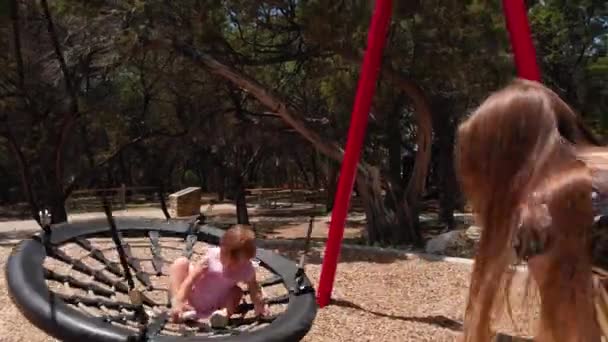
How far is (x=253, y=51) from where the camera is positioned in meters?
12.7

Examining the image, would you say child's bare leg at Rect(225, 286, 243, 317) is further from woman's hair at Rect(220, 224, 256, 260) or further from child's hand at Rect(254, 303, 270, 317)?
woman's hair at Rect(220, 224, 256, 260)

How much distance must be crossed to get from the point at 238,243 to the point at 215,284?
34 cm

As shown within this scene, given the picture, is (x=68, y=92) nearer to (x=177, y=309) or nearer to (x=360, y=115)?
(x=360, y=115)

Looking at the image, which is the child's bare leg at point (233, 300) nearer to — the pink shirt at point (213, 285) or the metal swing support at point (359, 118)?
the pink shirt at point (213, 285)

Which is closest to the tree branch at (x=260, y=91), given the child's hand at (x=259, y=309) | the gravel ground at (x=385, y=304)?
the gravel ground at (x=385, y=304)

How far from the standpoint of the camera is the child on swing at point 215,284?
4.13 m

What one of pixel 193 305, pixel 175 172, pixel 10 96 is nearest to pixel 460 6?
pixel 193 305

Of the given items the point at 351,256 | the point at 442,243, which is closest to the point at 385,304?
the point at 351,256

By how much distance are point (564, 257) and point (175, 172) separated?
120ft

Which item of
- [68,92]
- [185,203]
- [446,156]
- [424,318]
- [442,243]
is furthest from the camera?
[185,203]

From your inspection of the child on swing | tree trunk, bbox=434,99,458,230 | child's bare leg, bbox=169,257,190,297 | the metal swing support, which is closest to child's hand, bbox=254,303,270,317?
the child on swing

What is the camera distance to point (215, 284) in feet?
13.9

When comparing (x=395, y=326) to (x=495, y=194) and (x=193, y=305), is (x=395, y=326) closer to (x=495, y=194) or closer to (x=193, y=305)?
(x=193, y=305)

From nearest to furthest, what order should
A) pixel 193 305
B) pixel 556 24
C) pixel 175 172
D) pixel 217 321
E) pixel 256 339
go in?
pixel 256 339 → pixel 217 321 → pixel 193 305 → pixel 556 24 → pixel 175 172
